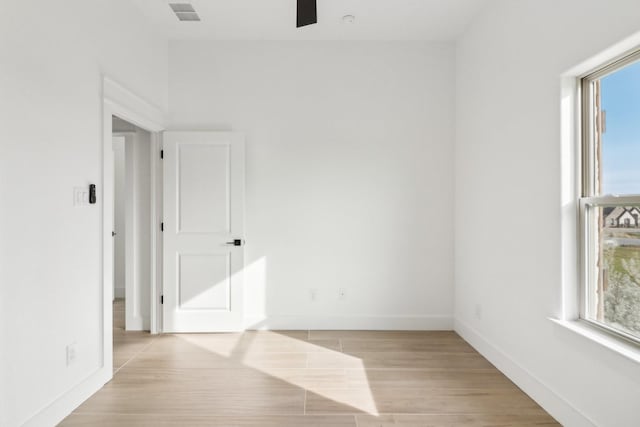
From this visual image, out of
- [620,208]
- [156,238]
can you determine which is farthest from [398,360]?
[156,238]

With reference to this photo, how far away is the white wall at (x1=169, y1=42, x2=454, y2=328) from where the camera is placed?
4168mm

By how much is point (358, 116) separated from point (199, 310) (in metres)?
2.54

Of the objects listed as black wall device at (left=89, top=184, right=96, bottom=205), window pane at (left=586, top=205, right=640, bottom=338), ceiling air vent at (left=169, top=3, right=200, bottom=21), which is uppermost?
ceiling air vent at (left=169, top=3, right=200, bottom=21)

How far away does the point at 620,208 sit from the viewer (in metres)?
2.08

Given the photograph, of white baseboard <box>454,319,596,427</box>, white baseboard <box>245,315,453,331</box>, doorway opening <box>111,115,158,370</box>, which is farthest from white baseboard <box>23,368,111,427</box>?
white baseboard <box>454,319,596,427</box>

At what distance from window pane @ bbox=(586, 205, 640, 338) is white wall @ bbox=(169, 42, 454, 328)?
193 cm

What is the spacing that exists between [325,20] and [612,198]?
2770 millimetres

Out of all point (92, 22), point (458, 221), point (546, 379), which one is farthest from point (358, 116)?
point (546, 379)

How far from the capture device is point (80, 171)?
8.50ft

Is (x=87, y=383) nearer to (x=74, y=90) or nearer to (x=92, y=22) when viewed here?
(x=74, y=90)

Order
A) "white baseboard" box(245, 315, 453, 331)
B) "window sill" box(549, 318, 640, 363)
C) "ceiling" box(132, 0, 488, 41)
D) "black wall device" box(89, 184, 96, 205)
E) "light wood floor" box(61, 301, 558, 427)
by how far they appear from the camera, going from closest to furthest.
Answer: "window sill" box(549, 318, 640, 363)
"light wood floor" box(61, 301, 558, 427)
"black wall device" box(89, 184, 96, 205)
"ceiling" box(132, 0, 488, 41)
"white baseboard" box(245, 315, 453, 331)

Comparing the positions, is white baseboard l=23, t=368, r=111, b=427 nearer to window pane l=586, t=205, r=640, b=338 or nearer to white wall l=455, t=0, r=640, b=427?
white wall l=455, t=0, r=640, b=427

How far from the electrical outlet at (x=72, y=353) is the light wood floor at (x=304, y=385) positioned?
311 millimetres

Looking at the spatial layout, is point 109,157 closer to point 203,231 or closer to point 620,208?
point 203,231
